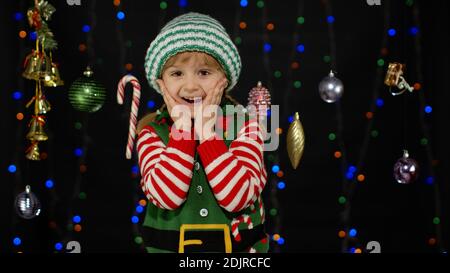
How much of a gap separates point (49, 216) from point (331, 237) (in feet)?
5.08

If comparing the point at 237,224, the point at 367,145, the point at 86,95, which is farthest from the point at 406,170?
the point at 86,95

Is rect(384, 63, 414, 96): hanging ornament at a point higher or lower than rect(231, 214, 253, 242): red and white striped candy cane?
higher

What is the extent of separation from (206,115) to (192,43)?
0.88 ft

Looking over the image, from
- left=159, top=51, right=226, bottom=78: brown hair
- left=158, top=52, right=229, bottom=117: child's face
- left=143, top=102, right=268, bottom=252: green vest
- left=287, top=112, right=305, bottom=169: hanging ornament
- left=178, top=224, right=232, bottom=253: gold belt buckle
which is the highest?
left=159, top=51, right=226, bottom=78: brown hair

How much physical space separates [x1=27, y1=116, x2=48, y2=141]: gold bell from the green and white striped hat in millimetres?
849

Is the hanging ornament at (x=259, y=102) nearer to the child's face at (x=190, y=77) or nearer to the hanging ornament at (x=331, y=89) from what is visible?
the hanging ornament at (x=331, y=89)

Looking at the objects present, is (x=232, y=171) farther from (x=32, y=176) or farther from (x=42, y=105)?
(x=32, y=176)

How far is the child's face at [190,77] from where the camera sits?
6.42 feet

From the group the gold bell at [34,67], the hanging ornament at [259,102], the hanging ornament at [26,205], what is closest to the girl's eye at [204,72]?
the hanging ornament at [259,102]

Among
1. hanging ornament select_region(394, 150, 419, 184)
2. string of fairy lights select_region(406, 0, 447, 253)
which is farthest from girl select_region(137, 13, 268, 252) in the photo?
string of fairy lights select_region(406, 0, 447, 253)

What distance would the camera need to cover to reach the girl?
1.85 metres

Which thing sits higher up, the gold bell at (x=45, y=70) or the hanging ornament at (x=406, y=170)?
the gold bell at (x=45, y=70)

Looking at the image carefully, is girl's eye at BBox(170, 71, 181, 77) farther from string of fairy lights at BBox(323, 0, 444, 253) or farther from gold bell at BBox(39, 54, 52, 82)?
string of fairy lights at BBox(323, 0, 444, 253)

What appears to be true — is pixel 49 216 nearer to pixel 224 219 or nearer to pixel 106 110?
pixel 106 110
